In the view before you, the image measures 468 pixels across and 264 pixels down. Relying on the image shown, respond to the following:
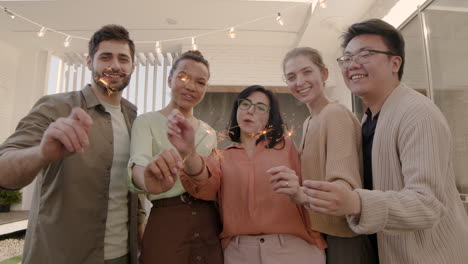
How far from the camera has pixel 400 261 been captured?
3.16ft

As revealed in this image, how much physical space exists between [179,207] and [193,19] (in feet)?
12.2

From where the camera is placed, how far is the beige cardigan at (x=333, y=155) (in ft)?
3.29

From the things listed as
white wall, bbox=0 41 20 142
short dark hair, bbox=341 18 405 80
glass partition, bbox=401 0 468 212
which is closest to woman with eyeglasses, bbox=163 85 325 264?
short dark hair, bbox=341 18 405 80

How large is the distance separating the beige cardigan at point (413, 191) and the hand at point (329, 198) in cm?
6

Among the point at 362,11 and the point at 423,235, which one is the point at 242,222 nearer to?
the point at 423,235

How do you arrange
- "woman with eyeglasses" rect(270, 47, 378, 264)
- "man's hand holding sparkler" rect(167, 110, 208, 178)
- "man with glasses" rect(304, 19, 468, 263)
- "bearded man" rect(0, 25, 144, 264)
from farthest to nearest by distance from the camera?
"bearded man" rect(0, 25, 144, 264) → "woman with eyeglasses" rect(270, 47, 378, 264) → "man's hand holding sparkler" rect(167, 110, 208, 178) → "man with glasses" rect(304, 19, 468, 263)

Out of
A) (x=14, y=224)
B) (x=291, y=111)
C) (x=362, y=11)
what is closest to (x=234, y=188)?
(x=291, y=111)

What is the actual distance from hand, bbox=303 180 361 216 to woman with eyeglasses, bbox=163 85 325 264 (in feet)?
1.29

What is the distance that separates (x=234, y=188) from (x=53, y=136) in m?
0.72

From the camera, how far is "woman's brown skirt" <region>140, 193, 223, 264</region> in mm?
1138

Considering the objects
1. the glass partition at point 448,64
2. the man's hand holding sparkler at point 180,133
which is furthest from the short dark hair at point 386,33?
the glass partition at point 448,64

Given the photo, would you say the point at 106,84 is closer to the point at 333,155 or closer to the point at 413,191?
the point at 333,155

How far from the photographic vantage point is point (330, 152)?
1055 millimetres

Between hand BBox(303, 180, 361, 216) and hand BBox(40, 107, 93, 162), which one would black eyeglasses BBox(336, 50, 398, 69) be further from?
Answer: hand BBox(40, 107, 93, 162)
